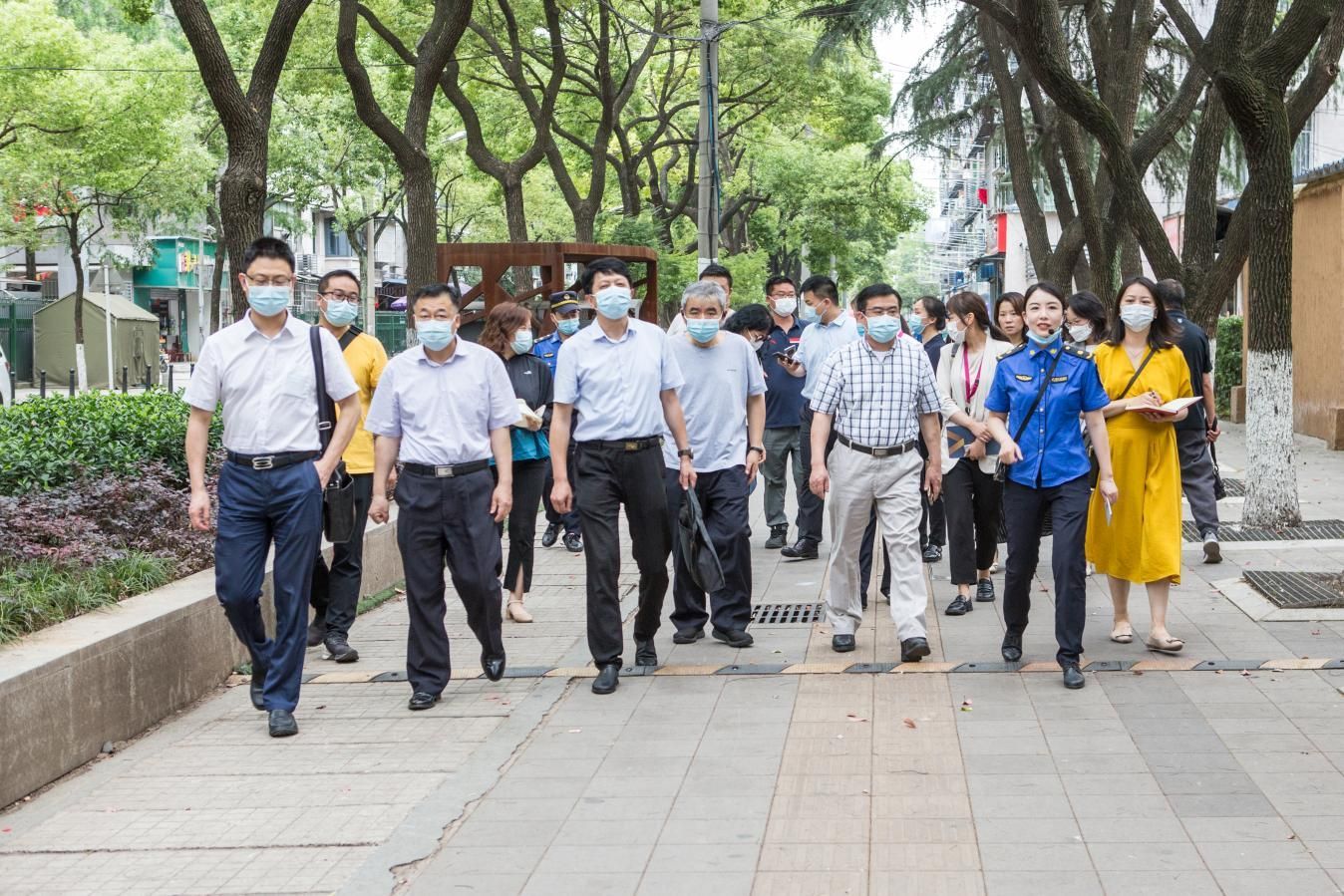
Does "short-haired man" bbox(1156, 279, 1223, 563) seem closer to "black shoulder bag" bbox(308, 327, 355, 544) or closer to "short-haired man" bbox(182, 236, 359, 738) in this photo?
"black shoulder bag" bbox(308, 327, 355, 544)

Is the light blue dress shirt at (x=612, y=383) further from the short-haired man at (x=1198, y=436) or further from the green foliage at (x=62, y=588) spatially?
the short-haired man at (x=1198, y=436)

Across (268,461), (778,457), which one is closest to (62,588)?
(268,461)

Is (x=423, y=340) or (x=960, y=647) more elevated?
(x=423, y=340)

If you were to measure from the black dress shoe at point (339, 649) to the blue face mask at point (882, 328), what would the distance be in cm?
298

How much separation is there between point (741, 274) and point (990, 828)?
2492cm

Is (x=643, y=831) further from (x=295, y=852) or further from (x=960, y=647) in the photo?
(x=960, y=647)

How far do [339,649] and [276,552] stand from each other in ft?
5.16

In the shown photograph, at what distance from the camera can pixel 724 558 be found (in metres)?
8.16

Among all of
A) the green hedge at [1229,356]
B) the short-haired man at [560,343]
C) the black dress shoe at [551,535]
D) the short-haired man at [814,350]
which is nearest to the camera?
the short-haired man at [814,350]

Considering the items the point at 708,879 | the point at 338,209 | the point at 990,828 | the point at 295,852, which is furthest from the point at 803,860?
the point at 338,209

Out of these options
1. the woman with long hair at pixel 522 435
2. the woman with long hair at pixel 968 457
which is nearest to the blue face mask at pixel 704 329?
the woman with long hair at pixel 522 435

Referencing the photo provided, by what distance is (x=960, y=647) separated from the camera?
26.2ft

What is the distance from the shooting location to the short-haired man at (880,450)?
7.63m

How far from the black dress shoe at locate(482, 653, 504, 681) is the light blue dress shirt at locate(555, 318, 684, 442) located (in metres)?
1.07
